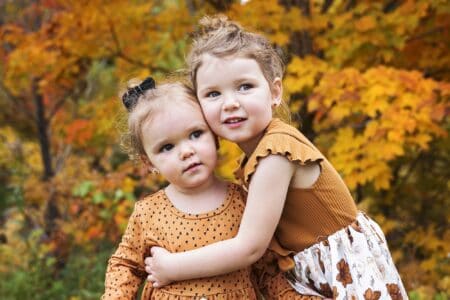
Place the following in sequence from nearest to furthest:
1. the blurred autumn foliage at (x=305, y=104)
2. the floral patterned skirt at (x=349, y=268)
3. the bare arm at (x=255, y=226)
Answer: the bare arm at (x=255, y=226) → the floral patterned skirt at (x=349, y=268) → the blurred autumn foliage at (x=305, y=104)

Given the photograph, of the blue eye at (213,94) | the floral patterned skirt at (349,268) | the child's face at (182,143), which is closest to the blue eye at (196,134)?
the child's face at (182,143)

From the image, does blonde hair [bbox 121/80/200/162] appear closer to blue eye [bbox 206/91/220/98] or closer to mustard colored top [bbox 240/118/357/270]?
blue eye [bbox 206/91/220/98]

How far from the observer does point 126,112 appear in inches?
80.7

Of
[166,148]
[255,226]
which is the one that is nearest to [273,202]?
[255,226]

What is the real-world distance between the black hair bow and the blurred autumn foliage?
1.25 metres

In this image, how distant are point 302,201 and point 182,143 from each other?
39 cm

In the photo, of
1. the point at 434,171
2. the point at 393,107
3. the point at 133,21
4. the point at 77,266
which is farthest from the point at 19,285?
the point at 434,171

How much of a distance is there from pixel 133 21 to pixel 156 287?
11.0ft

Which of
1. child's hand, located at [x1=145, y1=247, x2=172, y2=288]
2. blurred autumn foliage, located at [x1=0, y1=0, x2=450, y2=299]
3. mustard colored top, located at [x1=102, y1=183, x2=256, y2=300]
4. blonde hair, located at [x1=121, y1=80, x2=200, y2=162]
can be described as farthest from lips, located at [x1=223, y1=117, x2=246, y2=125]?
blurred autumn foliage, located at [x1=0, y1=0, x2=450, y2=299]

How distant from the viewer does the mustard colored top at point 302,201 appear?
183 centimetres

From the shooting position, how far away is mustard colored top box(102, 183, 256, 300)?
1.89 metres

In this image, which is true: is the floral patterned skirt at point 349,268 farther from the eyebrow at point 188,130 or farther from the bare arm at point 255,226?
the eyebrow at point 188,130

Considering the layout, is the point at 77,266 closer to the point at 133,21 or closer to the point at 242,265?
the point at 133,21

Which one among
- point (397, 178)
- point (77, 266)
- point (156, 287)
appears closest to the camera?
point (156, 287)
